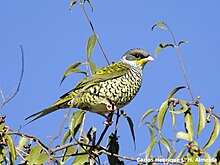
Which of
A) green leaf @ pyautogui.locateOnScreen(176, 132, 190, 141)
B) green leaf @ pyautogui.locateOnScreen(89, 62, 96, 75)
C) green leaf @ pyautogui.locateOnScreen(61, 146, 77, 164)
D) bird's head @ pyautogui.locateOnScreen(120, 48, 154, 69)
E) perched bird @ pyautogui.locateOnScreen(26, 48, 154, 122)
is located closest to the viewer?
green leaf @ pyautogui.locateOnScreen(176, 132, 190, 141)

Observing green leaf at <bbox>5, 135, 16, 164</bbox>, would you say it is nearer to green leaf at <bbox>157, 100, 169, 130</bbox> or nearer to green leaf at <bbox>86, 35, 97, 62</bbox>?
green leaf at <bbox>157, 100, 169, 130</bbox>

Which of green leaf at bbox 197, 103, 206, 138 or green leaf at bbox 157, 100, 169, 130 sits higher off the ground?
green leaf at bbox 157, 100, 169, 130

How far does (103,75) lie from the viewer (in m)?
4.68

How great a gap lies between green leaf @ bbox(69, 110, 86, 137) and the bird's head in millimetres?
1921

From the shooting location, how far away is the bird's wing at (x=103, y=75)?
Answer: 4.16 meters

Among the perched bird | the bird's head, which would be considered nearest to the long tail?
the perched bird

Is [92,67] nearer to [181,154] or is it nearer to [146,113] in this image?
[146,113]

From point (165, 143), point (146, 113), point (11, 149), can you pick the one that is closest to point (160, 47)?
point (146, 113)

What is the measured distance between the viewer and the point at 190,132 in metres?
3.29

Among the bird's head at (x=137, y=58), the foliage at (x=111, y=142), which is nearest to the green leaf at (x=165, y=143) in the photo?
the foliage at (x=111, y=142)

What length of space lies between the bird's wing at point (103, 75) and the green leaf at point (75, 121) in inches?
20.0

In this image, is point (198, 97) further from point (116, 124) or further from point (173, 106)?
point (116, 124)

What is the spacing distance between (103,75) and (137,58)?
917mm

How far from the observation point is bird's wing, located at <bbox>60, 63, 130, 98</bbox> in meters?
4.16
